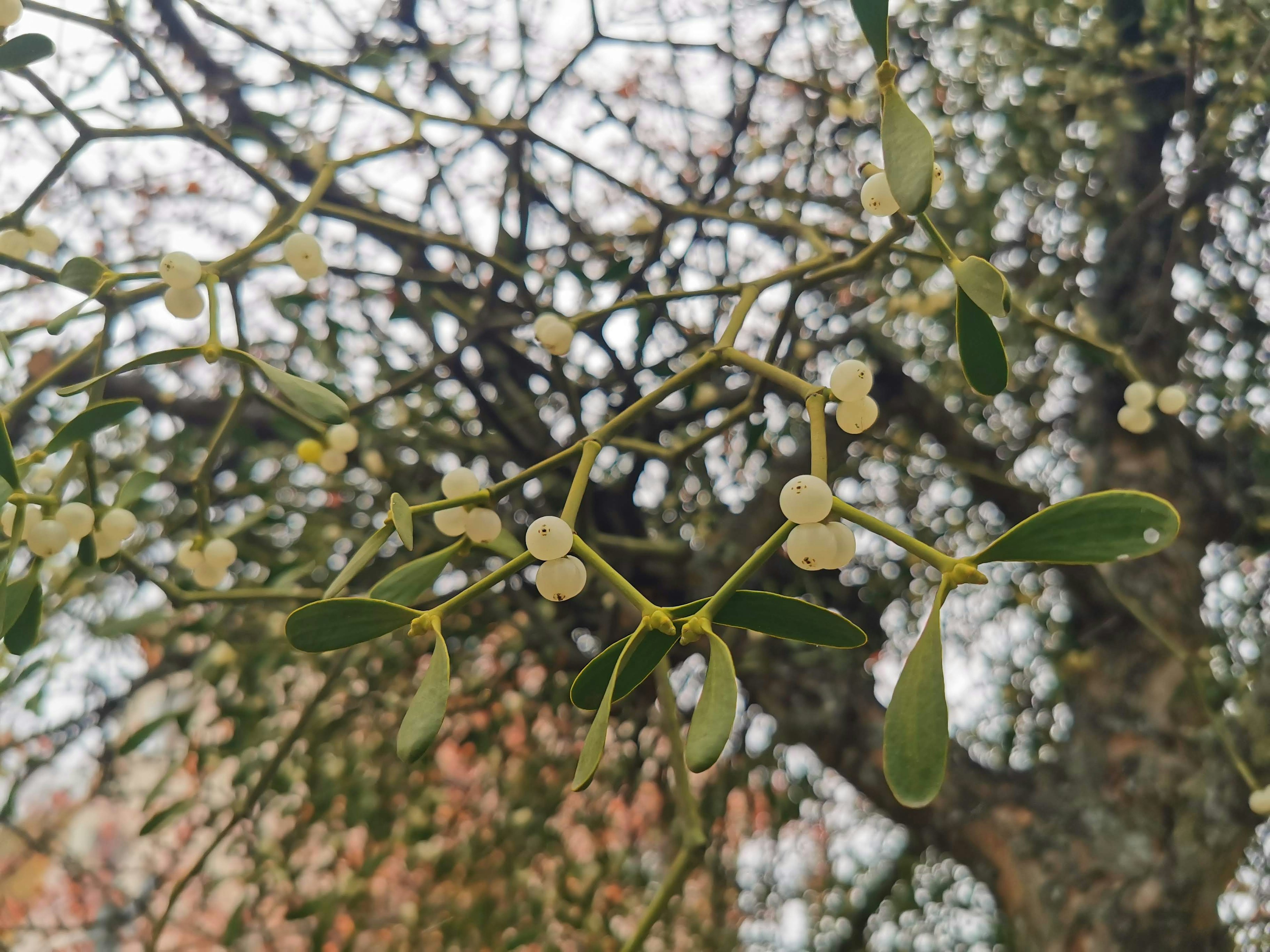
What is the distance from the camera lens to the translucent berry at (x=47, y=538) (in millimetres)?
376

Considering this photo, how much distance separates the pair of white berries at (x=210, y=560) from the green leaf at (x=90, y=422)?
0.15 meters

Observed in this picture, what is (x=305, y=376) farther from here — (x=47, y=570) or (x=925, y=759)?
(x=925, y=759)

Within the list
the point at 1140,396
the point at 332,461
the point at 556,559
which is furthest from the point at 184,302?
the point at 1140,396

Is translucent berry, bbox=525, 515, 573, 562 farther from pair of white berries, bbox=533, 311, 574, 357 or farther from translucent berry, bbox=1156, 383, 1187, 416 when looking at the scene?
translucent berry, bbox=1156, 383, 1187, 416

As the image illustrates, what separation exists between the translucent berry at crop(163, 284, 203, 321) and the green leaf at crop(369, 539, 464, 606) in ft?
0.63

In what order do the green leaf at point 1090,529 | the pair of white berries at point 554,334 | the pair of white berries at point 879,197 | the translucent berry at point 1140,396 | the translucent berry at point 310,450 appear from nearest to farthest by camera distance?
the green leaf at point 1090,529 → the pair of white berries at point 879,197 → the pair of white berries at point 554,334 → the translucent berry at point 310,450 → the translucent berry at point 1140,396

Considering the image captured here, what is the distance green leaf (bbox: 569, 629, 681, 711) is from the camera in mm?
253

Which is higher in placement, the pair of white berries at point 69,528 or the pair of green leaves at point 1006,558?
the pair of white berries at point 69,528

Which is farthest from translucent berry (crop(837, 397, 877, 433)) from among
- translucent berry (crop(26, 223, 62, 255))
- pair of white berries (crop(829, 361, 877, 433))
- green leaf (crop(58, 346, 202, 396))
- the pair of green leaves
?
translucent berry (crop(26, 223, 62, 255))

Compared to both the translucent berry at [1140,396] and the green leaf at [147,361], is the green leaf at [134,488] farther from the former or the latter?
the translucent berry at [1140,396]

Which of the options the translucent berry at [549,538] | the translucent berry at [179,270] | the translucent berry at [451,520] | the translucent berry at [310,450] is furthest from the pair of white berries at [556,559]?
the translucent berry at [310,450]

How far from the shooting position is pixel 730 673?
0.77 feet

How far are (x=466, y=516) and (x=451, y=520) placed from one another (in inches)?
2.8

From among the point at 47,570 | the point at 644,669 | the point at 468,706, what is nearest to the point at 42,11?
the point at 644,669
